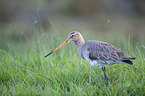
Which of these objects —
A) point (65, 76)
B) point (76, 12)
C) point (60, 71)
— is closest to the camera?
point (65, 76)

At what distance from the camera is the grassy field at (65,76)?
3451mm

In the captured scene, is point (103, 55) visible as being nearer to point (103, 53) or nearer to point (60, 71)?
point (103, 53)

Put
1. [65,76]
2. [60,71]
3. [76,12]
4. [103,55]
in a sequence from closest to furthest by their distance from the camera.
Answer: [103,55], [65,76], [60,71], [76,12]

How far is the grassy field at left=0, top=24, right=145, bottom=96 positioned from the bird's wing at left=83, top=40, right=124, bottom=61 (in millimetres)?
275

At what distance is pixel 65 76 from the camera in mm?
4051

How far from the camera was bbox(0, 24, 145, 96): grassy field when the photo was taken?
11.3 feet

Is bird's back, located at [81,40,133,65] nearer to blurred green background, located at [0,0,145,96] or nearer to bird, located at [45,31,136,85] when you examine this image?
bird, located at [45,31,136,85]

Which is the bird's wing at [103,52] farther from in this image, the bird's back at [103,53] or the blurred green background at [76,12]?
the blurred green background at [76,12]

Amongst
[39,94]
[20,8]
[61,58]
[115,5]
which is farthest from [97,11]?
[39,94]

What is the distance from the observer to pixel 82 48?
4297 millimetres

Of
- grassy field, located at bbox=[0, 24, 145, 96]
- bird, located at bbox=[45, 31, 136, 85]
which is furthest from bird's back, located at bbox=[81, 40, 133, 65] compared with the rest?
grassy field, located at bbox=[0, 24, 145, 96]

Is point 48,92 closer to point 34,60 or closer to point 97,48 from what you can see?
point 97,48

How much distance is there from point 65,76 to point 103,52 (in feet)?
3.39

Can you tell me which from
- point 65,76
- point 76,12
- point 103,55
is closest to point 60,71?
point 65,76
